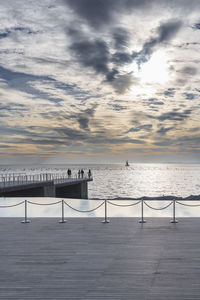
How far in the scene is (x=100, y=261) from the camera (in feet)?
29.9

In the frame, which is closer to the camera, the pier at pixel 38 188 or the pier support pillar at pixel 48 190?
the pier at pixel 38 188

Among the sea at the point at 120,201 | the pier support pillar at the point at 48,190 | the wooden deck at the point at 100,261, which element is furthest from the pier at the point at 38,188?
the wooden deck at the point at 100,261

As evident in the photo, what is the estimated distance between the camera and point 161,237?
11.8 metres

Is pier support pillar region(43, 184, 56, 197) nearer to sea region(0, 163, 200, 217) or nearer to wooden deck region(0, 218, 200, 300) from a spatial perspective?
sea region(0, 163, 200, 217)

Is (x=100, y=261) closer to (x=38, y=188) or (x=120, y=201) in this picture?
(x=120, y=201)

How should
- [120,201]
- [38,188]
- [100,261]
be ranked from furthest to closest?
1. [38,188]
2. [120,201]
3. [100,261]

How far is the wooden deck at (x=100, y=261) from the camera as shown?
7039 millimetres

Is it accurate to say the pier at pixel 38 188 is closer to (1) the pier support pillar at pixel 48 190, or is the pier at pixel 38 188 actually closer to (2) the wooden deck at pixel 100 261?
(1) the pier support pillar at pixel 48 190

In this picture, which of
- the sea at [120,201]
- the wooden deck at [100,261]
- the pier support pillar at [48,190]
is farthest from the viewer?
the pier support pillar at [48,190]

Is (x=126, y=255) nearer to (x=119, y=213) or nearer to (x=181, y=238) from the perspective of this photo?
(x=181, y=238)

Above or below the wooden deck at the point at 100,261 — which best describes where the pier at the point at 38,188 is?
below

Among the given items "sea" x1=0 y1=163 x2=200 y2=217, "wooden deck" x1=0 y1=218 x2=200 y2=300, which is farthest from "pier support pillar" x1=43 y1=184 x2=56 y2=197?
"wooden deck" x1=0 y1=218 x2=200 y2=300

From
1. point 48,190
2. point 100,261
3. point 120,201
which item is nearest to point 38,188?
point 48,190

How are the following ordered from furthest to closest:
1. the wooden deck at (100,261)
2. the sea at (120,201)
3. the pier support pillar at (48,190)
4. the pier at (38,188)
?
the pier support pillar at (48,190) → the pier at (38,188) → the sea at (120,201) → the wooden deck at (100,261)
